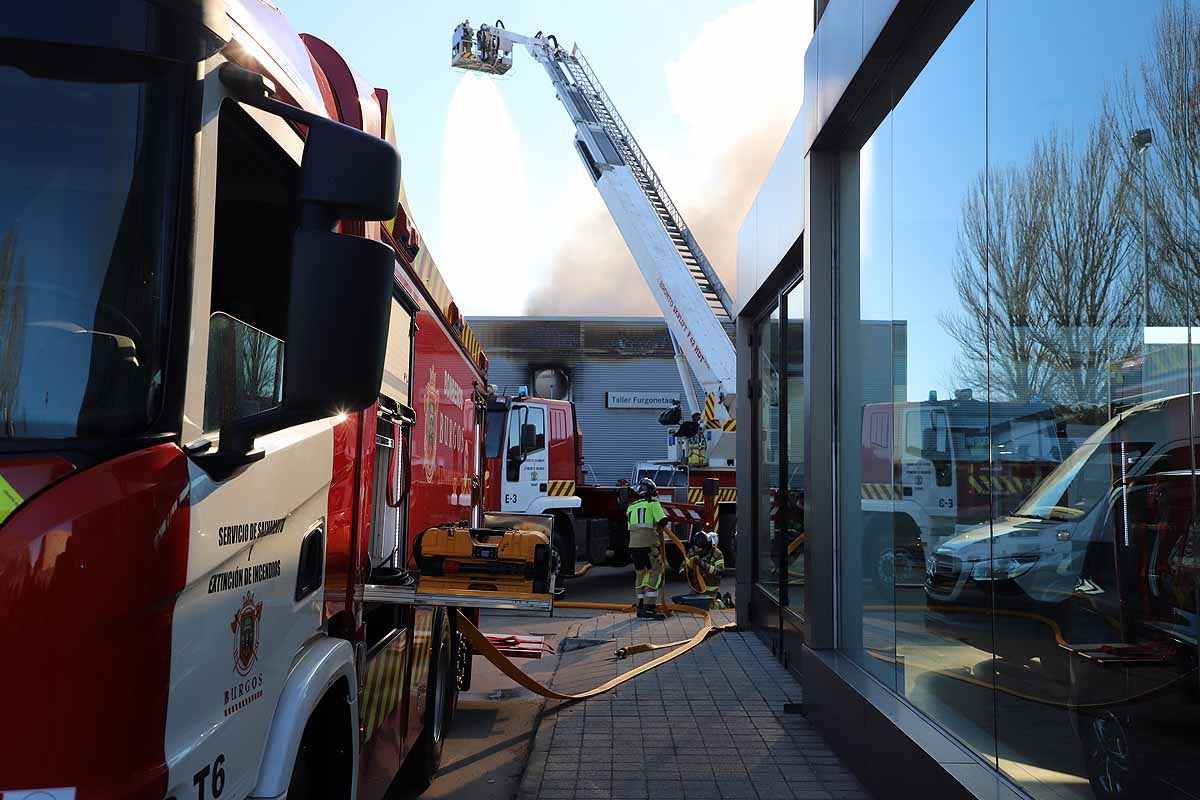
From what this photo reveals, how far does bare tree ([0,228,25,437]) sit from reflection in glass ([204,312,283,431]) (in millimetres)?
373

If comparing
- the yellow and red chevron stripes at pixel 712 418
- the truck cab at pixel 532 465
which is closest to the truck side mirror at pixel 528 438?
the truck cab at pixel 532 465

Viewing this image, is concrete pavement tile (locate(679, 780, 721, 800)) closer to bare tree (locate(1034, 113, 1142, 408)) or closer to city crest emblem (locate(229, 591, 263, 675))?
bare tree (locate(1034, 113, 1142, 408))

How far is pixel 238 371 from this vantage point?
8.06ft

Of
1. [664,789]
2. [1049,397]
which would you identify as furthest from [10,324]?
[664,789]

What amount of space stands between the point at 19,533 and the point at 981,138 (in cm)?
409

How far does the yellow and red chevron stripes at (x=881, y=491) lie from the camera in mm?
5754

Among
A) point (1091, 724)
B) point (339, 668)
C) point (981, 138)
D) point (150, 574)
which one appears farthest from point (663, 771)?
point (150, 574)

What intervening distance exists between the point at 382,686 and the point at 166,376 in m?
A: 2.39

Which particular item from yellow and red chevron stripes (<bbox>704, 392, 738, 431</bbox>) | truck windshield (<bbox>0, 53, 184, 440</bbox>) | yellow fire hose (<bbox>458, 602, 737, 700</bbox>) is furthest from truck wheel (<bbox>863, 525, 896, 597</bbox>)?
yellow and red chevron stripes (<bbox>704, 392, 738, 431</bbox>)

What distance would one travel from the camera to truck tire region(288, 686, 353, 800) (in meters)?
2.92

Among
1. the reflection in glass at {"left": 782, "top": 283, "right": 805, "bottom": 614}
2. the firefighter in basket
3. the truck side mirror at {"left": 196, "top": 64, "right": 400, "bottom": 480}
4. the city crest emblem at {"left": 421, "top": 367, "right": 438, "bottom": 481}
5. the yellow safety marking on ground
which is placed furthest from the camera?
the firefighter in basket

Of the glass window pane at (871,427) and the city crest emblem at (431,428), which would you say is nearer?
the city crest emblem at (431,428)

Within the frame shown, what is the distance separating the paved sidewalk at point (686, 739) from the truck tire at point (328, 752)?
252cm

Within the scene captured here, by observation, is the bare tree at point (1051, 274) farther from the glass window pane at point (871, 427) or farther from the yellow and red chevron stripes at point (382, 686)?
the yellow and red chevron stripes at point (382, 686)
